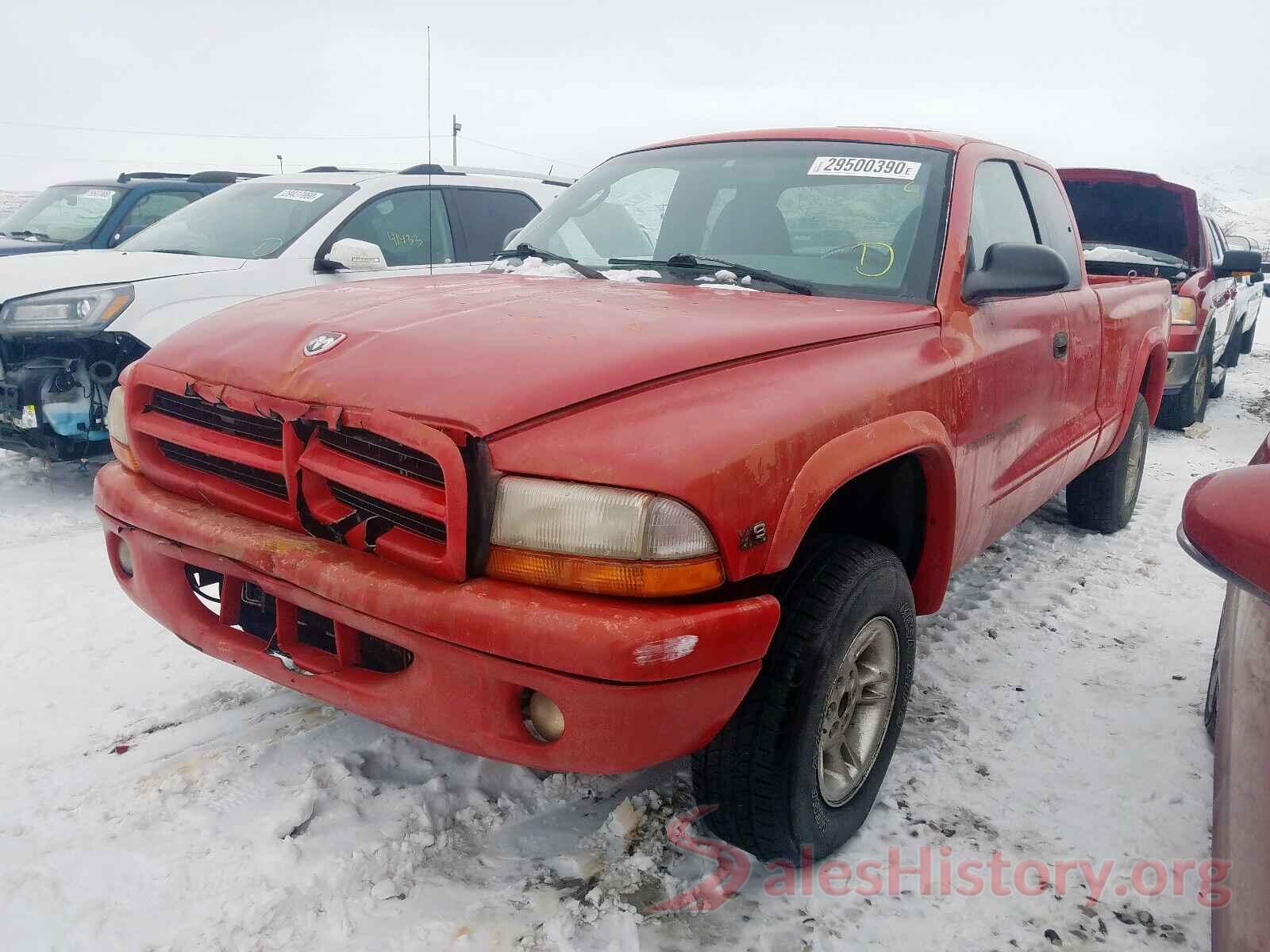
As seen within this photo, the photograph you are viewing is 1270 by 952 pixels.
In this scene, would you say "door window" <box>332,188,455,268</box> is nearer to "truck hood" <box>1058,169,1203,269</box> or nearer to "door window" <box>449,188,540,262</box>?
"door window" <box>449,188,540,262</box>

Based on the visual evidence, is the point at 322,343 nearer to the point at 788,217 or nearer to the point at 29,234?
the point at 788,217

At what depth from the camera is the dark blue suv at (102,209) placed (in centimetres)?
739

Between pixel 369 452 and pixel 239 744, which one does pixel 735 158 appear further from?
pixel 239 744

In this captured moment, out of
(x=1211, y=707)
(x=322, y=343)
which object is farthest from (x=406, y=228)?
(x=1211, y=707)

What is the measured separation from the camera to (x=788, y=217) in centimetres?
292

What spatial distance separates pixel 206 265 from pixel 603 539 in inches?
173

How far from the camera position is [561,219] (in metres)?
3.42

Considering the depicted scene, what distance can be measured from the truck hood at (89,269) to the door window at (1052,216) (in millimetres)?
4083

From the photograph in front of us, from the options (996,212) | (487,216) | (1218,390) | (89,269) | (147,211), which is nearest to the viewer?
(996,212)

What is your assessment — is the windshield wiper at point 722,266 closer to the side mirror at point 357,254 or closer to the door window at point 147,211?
the side mirror at point 357,254

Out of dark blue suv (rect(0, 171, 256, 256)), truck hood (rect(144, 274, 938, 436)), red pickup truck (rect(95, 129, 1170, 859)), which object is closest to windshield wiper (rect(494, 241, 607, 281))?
red pickup truck (rect(95, 129, 1170, 859))

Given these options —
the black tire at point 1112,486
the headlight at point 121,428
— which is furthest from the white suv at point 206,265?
the black tire at point 1112,486

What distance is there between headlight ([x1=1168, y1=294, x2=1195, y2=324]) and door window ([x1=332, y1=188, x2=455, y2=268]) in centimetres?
540

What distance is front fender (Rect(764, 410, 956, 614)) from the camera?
1856 millimetres
